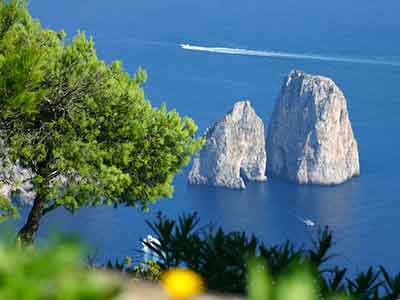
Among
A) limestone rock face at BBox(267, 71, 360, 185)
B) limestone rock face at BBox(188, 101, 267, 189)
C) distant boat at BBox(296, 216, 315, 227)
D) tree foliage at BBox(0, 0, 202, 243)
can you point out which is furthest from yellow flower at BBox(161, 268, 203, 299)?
limestone rock face at BBox(267, 71, 360, 185)

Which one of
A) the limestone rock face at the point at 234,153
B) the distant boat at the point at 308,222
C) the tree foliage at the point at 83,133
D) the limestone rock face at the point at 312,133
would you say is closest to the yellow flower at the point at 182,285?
the tree foliage at the point at 83,133

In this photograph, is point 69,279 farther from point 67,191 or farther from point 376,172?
point 376,172

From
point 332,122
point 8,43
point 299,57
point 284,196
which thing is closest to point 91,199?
point 8,43

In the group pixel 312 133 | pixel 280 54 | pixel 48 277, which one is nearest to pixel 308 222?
pixel 312 133

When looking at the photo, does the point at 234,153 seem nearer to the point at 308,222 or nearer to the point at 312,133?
the point at 312,133

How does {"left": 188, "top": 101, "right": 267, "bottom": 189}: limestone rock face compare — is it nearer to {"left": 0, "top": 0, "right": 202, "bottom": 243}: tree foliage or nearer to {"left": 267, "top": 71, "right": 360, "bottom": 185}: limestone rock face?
{"left": 267, "top": 71, "right": 360, "bottom": 185}: limestone rock face
